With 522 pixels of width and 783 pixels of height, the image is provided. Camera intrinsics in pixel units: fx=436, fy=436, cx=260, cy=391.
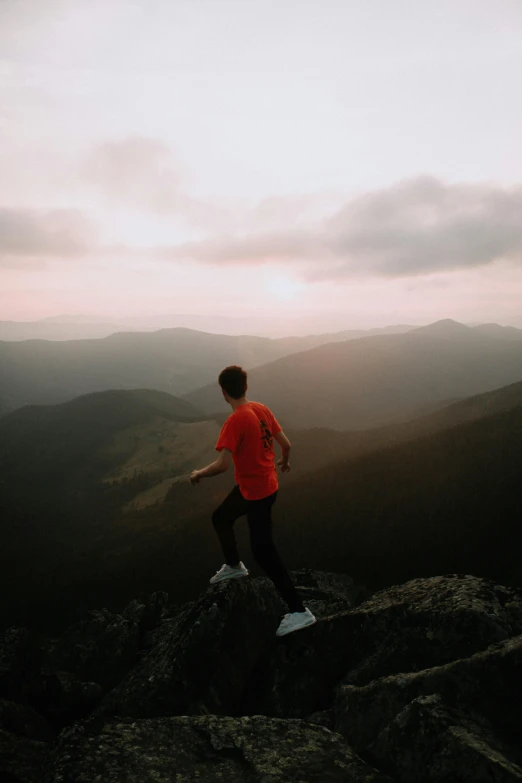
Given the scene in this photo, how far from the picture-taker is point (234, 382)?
22.0 feet

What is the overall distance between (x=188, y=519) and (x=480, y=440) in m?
47.0

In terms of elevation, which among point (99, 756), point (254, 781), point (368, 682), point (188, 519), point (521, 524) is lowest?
point (188, 519)

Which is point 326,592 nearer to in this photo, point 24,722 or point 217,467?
point 217,467

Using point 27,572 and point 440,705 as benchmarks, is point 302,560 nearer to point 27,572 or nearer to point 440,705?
point 440,705

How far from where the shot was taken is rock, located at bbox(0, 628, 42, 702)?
9.17m

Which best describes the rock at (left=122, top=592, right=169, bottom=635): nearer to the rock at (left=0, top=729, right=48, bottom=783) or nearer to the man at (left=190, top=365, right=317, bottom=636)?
the rock at (left=0, top=729, right=48, bottom=783)

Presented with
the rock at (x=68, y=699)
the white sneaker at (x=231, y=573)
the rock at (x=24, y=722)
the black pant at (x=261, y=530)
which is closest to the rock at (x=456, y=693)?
the black pant at (x=261, y=530)

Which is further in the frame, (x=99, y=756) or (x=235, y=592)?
(x=235, y=592)

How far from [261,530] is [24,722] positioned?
5689 mm

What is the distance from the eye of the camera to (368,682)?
6.19 m

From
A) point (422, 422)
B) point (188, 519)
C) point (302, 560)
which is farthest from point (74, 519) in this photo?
point (302, 560)

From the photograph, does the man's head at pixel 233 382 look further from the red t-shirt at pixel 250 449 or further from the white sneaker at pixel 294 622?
the white sneaker at pixel 294 622

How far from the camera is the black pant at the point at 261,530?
6.84 meters

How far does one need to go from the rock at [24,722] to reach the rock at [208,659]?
4.28 ft
